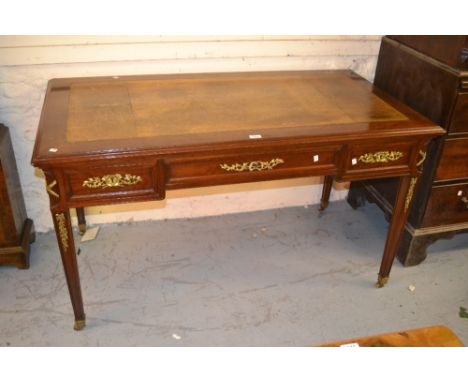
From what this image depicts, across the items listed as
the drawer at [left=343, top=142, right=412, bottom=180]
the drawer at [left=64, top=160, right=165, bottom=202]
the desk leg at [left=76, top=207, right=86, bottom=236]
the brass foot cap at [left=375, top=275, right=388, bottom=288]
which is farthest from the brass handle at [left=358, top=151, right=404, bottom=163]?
the desk leg at [left=76, top=207, right=86, bottom=236]

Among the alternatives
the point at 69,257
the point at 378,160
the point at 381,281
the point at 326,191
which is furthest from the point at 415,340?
the point at 326,191

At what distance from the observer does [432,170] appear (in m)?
2.05

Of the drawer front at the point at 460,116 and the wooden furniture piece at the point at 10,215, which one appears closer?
the drawer front at the point at 460,116

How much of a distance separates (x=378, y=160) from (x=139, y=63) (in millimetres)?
1165

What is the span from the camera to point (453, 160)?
2.04 metres

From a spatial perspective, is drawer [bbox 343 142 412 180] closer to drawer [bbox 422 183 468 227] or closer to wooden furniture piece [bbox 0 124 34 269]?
drawer [bbox 422 183 468 227]

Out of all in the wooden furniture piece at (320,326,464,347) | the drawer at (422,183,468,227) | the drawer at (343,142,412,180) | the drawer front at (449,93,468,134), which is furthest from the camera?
the drawer at (422,183,468,227)

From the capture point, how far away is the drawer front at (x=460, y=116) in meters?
1.87

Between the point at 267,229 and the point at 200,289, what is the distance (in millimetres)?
597

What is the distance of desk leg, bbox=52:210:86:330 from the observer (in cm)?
160

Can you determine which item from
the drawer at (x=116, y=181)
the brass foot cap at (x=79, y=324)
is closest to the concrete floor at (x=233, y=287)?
the brass foot cap at (x=79, y=324)

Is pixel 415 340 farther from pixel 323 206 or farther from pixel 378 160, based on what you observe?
pixel 323 206

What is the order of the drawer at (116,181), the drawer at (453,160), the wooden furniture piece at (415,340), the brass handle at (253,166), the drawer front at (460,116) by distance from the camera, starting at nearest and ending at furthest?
1. the wooden furniture piece at (415,340)
2. the drawer at (116,181)
3. the brass handle at (253,166)
4. the drawer front at (460,116)
5. the drawer at (453,160)

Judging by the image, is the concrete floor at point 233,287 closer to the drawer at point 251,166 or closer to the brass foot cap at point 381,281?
the brass foot cap at point 381,281
